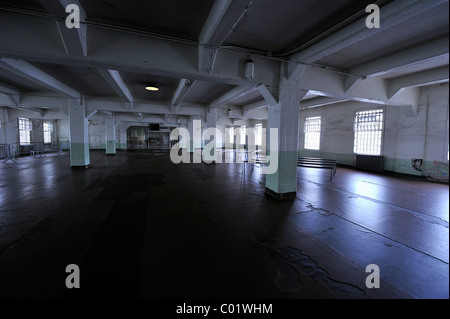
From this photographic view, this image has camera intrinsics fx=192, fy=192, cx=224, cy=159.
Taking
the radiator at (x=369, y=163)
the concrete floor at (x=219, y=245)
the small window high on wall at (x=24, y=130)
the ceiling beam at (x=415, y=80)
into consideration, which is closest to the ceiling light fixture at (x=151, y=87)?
the concrete floor at (x=219, y=245)

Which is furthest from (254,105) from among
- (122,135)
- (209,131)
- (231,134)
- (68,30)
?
(122,135)

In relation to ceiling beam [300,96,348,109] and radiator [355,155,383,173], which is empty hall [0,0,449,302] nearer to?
radiator [355,155,383,173]

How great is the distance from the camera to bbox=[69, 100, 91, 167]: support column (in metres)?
9.11

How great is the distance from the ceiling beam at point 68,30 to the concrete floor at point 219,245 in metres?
3.14

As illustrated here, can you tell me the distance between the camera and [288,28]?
356 centimetres

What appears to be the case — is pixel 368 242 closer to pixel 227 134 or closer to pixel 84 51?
pixel 84 51

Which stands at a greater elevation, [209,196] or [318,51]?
[318,51]

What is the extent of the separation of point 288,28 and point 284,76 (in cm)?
131

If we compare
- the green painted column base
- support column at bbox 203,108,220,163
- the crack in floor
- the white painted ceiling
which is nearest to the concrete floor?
the crack in floor

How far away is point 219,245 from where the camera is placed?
2.77 m

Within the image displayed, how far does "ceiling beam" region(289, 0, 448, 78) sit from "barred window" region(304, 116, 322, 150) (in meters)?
9.22

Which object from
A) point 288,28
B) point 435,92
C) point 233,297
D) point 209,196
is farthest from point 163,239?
point 435,92
